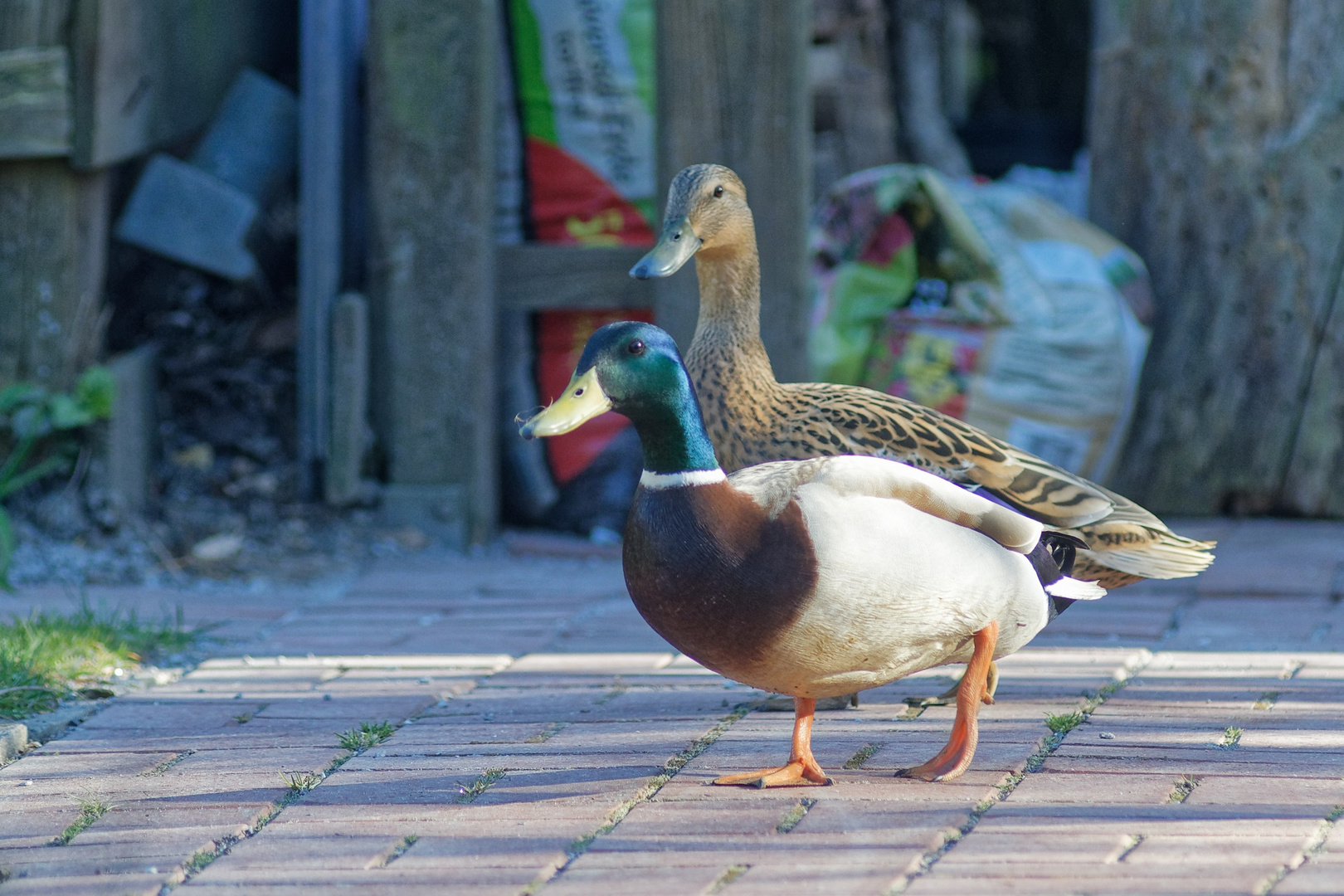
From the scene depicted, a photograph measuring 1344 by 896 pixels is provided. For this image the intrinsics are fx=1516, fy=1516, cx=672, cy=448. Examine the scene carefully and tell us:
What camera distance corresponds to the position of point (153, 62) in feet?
15.9

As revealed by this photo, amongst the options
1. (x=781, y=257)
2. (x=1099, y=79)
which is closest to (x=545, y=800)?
(x=781, y=257)

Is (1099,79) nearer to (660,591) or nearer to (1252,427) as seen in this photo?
(1252,427)

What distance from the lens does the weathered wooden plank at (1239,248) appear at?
16.8ft

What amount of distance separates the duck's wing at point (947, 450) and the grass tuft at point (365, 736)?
3.33 ft

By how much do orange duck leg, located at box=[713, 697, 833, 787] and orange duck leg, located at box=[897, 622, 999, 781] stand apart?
0.53 ft

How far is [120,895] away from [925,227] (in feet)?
12.1

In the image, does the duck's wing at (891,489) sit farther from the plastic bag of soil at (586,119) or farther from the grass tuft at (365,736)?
the plastic bag of soil at (586,119)

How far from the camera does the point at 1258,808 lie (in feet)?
7.85

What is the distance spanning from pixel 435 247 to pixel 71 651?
194 centimetres

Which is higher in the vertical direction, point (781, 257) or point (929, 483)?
point (781, 257)

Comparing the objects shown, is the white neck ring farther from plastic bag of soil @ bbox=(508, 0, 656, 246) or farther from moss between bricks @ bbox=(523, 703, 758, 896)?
plastic bag of soil @ bbox=(508, 0, 656, 246)

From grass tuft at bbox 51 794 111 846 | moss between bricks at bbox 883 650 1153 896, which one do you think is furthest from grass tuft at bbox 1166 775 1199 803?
grass tuft at bbox 51 794 111 846

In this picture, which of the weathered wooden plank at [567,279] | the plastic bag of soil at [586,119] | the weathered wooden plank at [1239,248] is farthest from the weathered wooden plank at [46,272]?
the weathered wooden plank at [1239,248]

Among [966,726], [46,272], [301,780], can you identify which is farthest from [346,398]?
[966,726]
